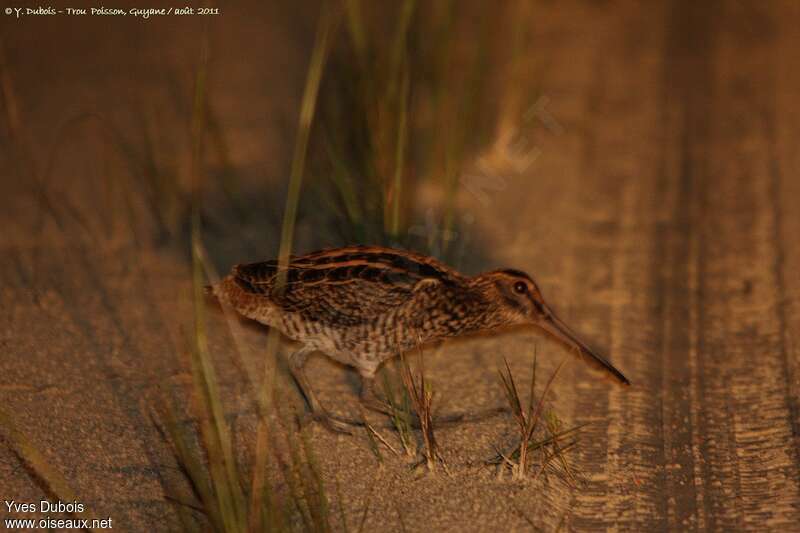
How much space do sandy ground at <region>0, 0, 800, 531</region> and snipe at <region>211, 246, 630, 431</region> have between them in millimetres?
277

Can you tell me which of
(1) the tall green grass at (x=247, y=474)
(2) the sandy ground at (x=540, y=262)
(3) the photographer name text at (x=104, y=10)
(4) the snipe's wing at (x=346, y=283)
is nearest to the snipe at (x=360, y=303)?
(4) the snipe's wing at (x=346, y=283)

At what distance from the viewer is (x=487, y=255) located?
19.7 ft

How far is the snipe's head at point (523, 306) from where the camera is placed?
16.2 ft

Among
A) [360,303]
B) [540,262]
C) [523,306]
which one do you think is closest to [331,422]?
[360,303]

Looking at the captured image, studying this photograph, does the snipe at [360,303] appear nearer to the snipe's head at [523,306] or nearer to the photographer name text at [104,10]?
the snipe's head at [523,306]

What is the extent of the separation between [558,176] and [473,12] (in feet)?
7.98

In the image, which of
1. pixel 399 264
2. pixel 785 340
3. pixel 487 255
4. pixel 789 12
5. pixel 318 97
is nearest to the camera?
pixel 399 264

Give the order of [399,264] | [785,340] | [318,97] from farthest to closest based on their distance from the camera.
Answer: [318,97], [785,340], [399,264]

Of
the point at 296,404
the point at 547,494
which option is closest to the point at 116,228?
the point at 296,404

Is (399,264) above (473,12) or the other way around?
the other way around

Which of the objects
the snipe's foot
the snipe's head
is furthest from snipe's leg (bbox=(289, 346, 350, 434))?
the snipe's head

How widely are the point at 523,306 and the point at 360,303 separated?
2.54 feet

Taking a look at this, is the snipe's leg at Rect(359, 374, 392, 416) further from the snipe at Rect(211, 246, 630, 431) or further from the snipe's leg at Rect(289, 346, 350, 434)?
the snipe's leg at Rect(289, 346, 350, 434)

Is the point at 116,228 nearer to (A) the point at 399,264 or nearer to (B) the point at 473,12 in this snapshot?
(A) the point at 399,264
